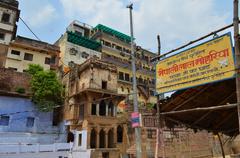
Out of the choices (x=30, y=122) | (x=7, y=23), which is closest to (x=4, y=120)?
(x=30, y=122)

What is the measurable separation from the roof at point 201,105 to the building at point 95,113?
1688cm

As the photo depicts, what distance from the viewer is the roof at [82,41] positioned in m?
36.1

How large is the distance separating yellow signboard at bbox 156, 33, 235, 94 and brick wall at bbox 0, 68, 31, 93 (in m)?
23.6

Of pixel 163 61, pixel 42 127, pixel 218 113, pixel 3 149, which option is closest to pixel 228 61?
pixel 163 61

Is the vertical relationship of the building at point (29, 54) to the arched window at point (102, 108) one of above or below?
above

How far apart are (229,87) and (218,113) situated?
1869 millimetres

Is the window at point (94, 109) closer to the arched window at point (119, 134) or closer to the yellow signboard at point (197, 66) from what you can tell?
the arched window at point (119, 134)

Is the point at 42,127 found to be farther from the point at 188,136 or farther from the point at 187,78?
the point at 187,78

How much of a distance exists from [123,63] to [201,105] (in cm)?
3318

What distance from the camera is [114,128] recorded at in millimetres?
26578

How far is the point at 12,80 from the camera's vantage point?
2691 cm

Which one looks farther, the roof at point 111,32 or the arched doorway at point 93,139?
the roof at point 111,32

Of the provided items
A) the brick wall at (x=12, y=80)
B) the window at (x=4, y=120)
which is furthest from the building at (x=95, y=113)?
the window at (x=4, y=120)

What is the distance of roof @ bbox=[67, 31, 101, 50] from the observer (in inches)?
1422
